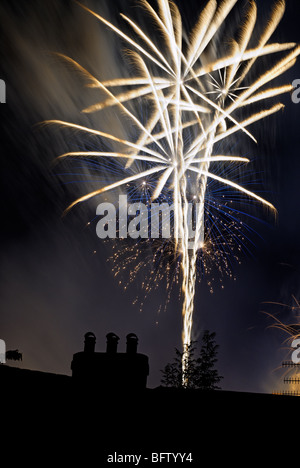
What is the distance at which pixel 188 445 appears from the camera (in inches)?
448

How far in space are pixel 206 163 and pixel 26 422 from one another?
14008mm

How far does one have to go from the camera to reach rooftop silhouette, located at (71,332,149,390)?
41.6 ft

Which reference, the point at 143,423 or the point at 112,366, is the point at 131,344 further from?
the point at 143,423

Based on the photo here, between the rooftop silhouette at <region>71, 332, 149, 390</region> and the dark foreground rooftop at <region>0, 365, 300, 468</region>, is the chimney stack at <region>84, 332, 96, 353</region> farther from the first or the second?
the dark foreground rooftop at <region>0, 365, 300, 468</region>

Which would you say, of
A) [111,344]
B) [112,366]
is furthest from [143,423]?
[111,344]

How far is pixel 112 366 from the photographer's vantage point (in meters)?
12.9

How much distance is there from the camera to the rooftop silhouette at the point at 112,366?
12688mm

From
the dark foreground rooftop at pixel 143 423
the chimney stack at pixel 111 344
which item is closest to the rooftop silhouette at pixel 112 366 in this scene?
the chimney stack at pixel 111 344

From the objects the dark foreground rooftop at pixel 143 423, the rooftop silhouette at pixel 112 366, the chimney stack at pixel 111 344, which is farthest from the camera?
the chimney stack at pixel 111 344

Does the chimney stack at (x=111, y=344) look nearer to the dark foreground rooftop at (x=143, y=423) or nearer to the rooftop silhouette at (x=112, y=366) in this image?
the rooftop silhouette at (x=112, y=366)

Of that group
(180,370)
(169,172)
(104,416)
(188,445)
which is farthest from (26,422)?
(180,370)
